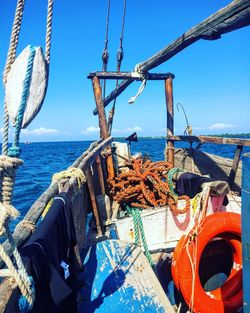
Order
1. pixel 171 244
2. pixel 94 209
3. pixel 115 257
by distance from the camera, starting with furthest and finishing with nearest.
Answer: pixel 94 209 → pixel 171 244 → pixel 115 257

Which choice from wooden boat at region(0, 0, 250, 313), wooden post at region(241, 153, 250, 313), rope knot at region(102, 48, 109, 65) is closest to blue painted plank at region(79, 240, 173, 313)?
wooden boat at region(0, 0, 250, 313)

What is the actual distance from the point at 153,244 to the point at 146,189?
930 millimetres

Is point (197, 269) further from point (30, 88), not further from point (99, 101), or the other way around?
point (99, 101)

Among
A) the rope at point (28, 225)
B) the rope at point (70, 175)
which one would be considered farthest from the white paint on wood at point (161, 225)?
the rope at point (28, 225)

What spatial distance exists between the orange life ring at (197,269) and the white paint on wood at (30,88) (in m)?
2.49

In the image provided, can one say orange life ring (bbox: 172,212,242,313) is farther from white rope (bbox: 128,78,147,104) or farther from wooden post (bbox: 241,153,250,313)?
white rope (bbox: 128,78,147,104)

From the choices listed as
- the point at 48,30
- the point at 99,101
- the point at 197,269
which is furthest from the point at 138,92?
the point at 48,30

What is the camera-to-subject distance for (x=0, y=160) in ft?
4.27

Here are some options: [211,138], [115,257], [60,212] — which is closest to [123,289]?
[115,257]

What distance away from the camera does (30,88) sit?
137 cm

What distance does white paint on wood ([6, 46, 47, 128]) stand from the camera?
1.36m

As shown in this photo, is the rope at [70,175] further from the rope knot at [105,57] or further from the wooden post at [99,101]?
the rope knot at [105,57]

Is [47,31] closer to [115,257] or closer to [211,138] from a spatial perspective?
[115,257]

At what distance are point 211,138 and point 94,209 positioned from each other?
2344 millimetres
